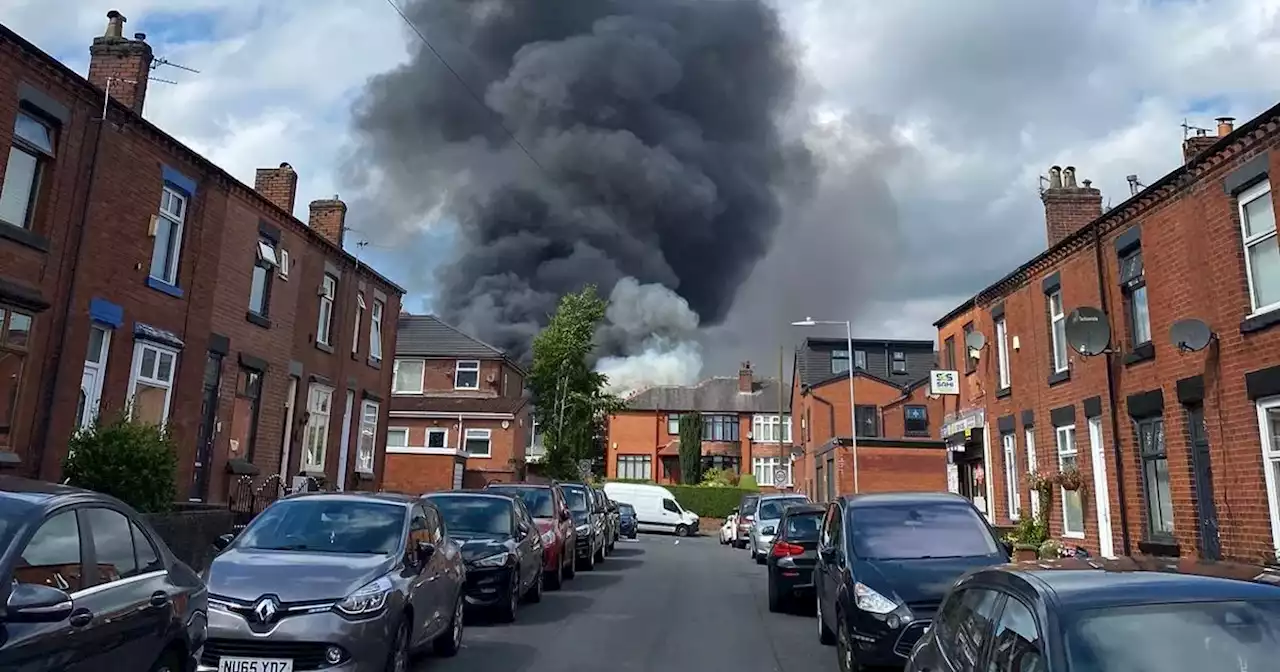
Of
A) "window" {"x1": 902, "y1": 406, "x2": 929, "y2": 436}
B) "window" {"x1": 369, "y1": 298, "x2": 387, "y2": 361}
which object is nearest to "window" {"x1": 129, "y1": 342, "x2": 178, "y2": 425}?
"window" {"x1": 369, "y1": 298, "x2": 387, "y2": 361}

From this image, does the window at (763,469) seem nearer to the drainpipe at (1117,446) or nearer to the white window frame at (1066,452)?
the white window frame at (1066,452)

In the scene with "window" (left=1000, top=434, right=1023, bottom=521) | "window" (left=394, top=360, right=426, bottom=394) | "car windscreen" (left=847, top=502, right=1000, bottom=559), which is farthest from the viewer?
"window" (left=394, top=360, right=426, bottom=394)

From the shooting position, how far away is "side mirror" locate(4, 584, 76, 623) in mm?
3697

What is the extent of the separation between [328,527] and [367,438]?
16.7 metres

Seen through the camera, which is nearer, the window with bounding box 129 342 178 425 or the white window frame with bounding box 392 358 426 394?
the window with bounding box 129 342 178 425

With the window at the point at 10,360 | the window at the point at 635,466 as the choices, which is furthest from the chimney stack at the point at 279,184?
the window at the point at 635,466

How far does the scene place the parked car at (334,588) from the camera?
6145 millimetres

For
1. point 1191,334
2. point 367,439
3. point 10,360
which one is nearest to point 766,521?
point 367,439

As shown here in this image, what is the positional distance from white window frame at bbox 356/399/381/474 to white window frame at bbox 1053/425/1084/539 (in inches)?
654

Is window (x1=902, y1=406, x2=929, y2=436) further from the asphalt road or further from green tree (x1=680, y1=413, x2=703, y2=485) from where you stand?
the asphalt road

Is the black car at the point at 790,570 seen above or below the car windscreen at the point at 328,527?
below

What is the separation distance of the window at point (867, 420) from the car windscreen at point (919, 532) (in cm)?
3974

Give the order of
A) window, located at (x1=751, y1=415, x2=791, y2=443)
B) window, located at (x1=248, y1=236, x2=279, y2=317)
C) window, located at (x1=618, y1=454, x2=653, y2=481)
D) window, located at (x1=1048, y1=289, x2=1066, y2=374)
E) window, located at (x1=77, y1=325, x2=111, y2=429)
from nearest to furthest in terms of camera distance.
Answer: window, located at (x1=77, y1=325, x2=111, y2=429), window, located at (x1=1048, y1=289, x2=1066, y2=374), window, located at (x1=248, y1=236, x2=279, y2=317), window, located at (x1=618, y1=454, x2=653, y2=481), window, located at (x1=751, y1=415, x2=791, y2=443)

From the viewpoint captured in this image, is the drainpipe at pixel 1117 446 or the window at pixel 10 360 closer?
the window at pixel 10 360
